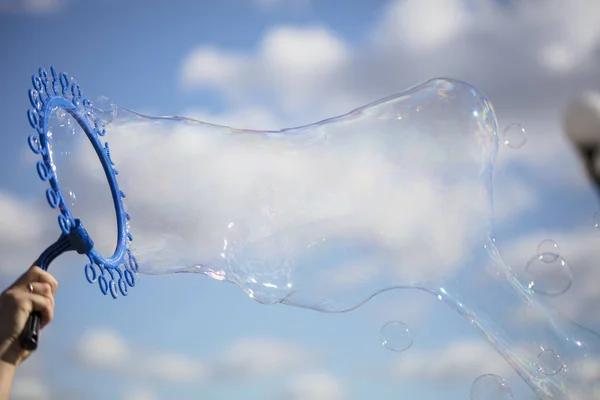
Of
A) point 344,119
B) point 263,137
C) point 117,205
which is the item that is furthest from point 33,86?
point 344,119

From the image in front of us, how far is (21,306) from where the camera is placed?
3.42 m

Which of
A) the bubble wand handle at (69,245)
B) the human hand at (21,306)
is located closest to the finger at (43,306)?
the human hand at (21,306)

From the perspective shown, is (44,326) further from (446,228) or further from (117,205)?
(446,228)

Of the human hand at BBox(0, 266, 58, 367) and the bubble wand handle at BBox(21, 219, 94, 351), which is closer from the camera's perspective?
the human hand at BBox(0, 266, 58, 367)

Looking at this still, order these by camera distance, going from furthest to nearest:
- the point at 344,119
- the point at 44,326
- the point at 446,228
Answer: the point at 344,119
the point at 446,228
the point at 44,326

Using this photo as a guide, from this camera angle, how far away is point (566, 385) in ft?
21.1

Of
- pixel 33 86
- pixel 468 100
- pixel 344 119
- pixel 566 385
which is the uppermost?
pixel 33 86

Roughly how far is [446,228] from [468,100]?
3.78 feet

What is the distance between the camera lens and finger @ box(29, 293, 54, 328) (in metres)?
3.47

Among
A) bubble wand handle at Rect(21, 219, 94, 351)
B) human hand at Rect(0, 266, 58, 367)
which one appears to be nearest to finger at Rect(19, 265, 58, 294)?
human hand at Rect(0, 266, 58, 367)

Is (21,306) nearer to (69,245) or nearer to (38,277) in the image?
(38,277)

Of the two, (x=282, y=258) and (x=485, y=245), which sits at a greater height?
(x=282, y=258)

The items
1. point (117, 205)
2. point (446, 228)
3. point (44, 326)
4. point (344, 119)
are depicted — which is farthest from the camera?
point (344, 119)

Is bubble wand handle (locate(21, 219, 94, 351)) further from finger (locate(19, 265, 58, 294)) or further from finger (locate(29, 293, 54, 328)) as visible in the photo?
finger (locate(29, 293, 54, 328))
